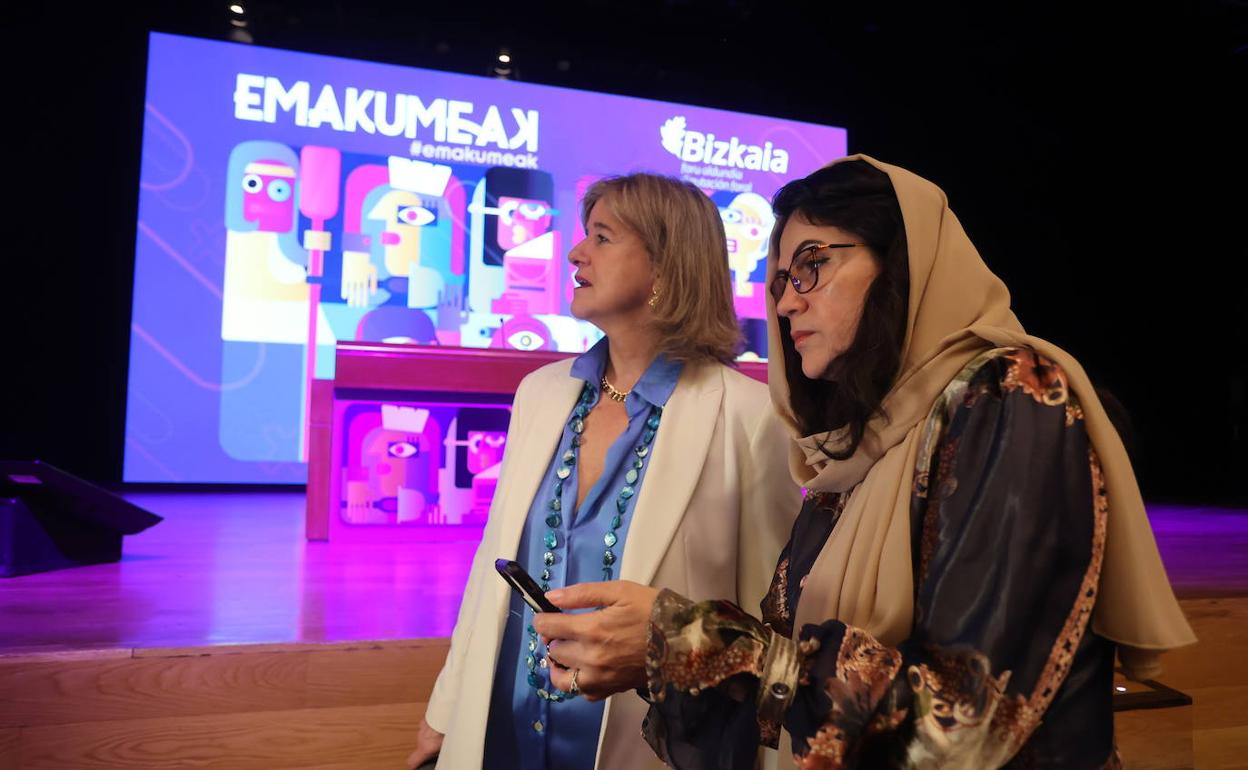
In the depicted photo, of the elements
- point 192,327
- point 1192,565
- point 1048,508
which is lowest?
point 1192,565

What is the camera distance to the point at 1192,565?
9.95ft

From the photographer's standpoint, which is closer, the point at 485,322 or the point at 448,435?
the point at 448,435

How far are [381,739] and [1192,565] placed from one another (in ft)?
9.31

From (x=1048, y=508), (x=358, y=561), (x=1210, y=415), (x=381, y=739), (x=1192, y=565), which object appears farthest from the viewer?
(x=1210, y=415)

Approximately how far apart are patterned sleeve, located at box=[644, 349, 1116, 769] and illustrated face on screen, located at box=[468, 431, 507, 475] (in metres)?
2.32

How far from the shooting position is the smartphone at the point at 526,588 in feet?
3.05

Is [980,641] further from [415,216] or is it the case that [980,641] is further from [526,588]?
[415,216]

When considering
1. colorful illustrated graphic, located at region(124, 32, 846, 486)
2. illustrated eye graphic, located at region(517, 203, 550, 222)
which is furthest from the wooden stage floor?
illustrated eye graphic, located at region(517, 203, 550, 222)

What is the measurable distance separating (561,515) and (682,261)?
1.74 ft

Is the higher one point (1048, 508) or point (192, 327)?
point (192, 327)

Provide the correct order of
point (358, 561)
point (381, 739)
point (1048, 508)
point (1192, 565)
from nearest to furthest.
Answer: point (1048, 508)
point (381, 739)
point (358, 561)
point (1192, 565)

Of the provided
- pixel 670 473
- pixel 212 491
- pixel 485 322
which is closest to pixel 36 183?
pixel 212 491

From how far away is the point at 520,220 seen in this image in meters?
5.18

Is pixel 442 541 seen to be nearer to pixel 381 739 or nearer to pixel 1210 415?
pixel 381 739
